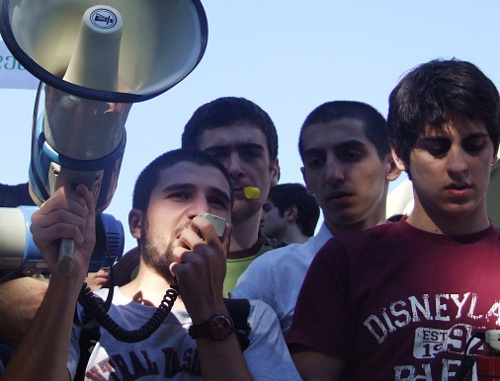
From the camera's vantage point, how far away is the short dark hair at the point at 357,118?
291 cm

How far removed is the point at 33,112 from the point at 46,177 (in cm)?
17

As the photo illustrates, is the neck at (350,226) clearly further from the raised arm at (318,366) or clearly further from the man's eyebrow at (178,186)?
the raised arm at (318,366)

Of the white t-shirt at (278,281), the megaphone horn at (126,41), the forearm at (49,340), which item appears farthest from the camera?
the white t-shirt at (278,281)

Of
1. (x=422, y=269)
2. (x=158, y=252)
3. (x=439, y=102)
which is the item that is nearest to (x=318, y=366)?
(x=422, y=269)

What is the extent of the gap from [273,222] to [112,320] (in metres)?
2.98

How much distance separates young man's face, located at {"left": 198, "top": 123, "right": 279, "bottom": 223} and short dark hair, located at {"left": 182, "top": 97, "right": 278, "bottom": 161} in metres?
0.04

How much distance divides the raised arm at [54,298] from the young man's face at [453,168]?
0.89 meters

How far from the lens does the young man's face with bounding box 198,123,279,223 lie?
3043mm

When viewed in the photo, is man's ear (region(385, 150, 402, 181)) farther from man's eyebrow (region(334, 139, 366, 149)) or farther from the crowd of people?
the crowd of people

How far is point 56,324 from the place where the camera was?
1.79 metres

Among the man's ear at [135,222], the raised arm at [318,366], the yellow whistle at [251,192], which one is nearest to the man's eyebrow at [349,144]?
the yellow whistle at [251,192]

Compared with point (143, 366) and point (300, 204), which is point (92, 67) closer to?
point (143, 366)

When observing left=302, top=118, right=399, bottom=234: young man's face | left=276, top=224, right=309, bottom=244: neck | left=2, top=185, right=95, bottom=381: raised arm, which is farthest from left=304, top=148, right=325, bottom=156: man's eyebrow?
left=276, top=224, right=309, bottom=244: neck

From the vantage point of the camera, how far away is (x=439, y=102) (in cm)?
215
